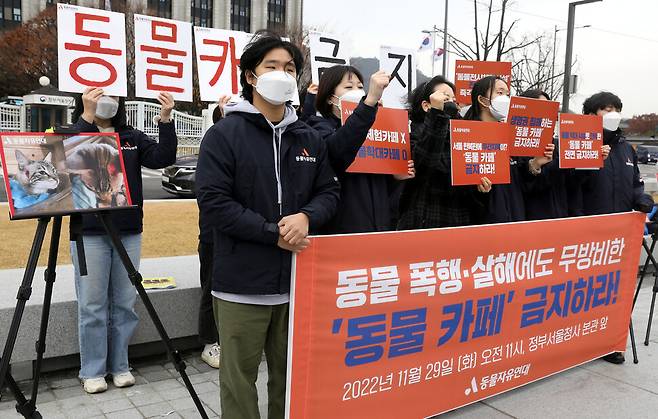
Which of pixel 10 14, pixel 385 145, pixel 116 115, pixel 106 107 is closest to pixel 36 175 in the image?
pixel 106 107

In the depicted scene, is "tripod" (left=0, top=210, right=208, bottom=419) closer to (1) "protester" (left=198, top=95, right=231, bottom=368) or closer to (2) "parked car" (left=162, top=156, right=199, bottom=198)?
(1) "protester" (left=198, top=95, right=231, bottom=368)

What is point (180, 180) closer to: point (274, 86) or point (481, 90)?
point (481, 90)

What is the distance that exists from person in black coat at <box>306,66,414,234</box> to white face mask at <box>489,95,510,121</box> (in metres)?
0.88

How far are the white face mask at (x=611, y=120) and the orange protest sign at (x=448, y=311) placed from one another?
29.6 inches

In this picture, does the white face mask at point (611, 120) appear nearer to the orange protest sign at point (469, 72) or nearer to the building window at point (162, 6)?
the orange protest sign at point (469, 72)

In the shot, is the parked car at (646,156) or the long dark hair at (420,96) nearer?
the long dark hair at (420,96)

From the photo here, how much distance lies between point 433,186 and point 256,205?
157 cm

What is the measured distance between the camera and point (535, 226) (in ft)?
11.6

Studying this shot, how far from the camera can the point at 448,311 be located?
3.16 metres

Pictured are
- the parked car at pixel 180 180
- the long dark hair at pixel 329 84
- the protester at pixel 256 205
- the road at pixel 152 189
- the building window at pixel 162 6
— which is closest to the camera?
the protester at pixel 256 205

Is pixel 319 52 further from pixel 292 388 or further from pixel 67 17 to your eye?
pixel 292 388

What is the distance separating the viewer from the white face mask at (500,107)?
12.9 feet

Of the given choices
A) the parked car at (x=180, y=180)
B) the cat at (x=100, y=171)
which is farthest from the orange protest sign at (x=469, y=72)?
the parked car at (x=180, y=180)

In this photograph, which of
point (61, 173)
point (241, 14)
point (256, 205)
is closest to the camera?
point (256, 205)
